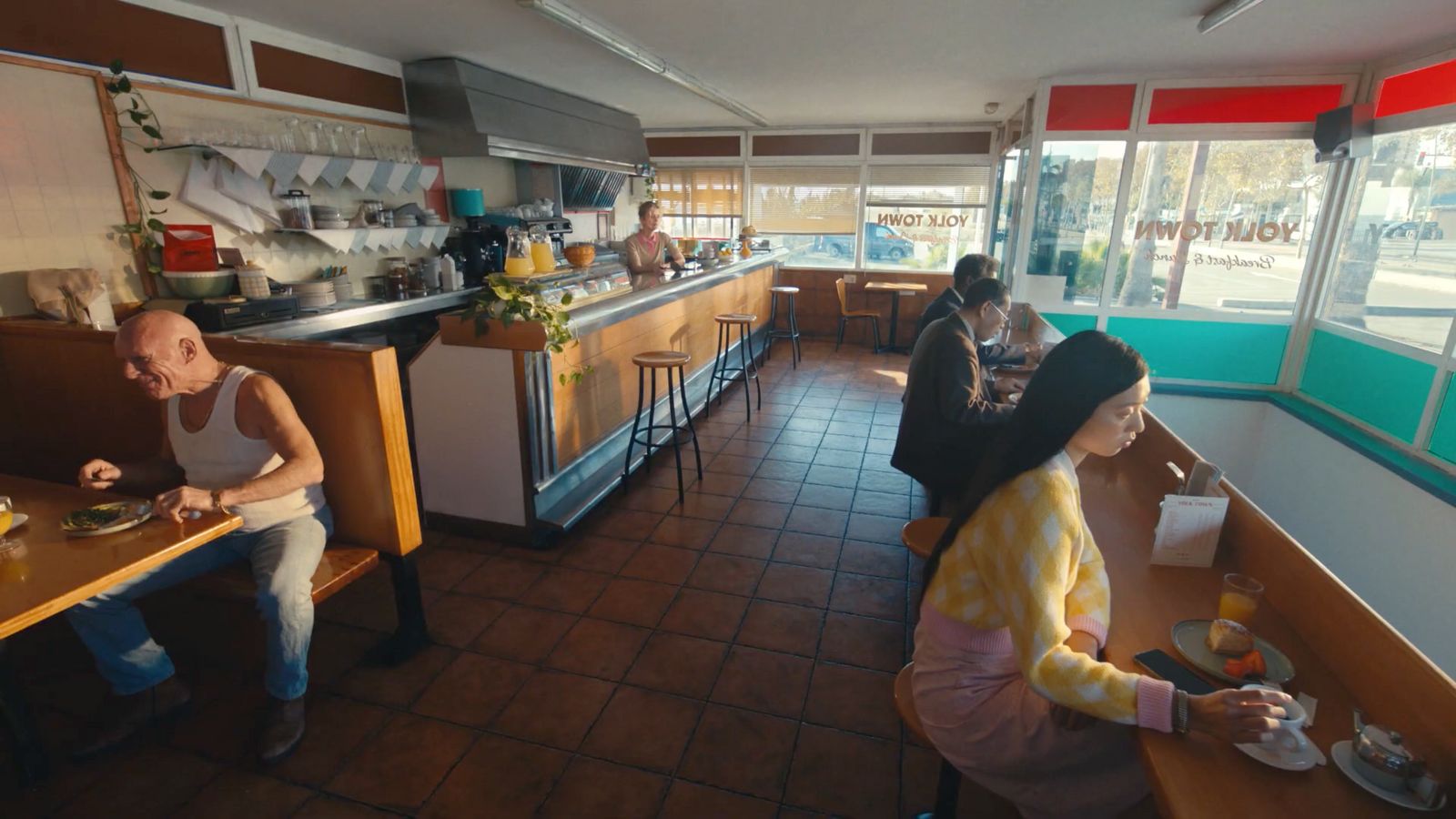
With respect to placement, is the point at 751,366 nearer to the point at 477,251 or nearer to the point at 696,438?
the point at 696,438

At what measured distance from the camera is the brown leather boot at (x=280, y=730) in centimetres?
208

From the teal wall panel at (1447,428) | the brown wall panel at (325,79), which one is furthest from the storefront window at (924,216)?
the brown wall panel at (325,79)

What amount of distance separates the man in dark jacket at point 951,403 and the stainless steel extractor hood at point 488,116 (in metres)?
4.20

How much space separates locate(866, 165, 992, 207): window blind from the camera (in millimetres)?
8297

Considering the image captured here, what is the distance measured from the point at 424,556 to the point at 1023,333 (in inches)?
175

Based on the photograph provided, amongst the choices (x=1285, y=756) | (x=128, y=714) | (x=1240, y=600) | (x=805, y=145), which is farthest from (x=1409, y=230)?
(x=128, y=714)

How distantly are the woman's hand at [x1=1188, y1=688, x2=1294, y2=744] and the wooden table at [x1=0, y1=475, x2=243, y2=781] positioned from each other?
2355mm

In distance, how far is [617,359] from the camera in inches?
166

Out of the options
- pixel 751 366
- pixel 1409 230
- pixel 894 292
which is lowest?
pixel 751 366

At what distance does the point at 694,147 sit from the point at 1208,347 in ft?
21.8

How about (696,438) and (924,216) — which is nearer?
(696,438)

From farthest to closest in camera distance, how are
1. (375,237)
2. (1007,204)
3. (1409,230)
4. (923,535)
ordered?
(1007,204) < (375,237) < (1409,230) < (923,535)

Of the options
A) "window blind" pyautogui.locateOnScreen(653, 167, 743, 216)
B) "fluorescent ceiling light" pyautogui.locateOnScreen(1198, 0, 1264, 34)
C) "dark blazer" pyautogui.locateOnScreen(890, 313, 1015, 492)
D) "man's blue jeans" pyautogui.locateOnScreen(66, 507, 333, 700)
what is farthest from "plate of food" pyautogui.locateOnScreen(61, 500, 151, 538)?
"window blind" pyautogui.locateOnScreen(653, 167, 743, 216)

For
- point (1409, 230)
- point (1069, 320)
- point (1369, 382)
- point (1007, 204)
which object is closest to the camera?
point (1409, 230)
